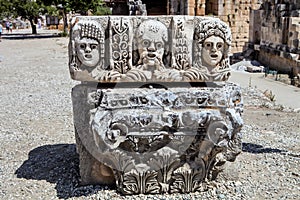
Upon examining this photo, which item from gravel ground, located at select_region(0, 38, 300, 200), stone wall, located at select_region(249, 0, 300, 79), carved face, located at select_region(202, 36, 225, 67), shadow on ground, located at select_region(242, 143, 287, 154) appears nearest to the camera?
carved face, located at select_region(202, 36, 225, 67)

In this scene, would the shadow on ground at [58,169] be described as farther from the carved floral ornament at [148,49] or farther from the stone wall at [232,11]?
the stone wall at [232,11]

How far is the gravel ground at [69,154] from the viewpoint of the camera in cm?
414

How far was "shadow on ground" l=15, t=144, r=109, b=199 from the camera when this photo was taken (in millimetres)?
4146

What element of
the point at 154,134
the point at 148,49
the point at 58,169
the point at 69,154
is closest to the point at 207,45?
the point at 148,49

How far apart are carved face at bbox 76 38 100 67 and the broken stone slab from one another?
0.97 feet

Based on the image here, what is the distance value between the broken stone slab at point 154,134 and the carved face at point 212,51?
277mm

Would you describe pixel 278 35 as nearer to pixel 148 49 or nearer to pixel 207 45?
pixel 207 45

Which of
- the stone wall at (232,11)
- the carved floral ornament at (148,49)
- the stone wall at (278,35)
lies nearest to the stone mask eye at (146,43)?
the carved floral ornament at (148,49)

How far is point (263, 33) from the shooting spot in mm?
15195

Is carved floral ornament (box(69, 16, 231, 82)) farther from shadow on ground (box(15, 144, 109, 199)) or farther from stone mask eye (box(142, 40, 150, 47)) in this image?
shadow on ground (box(15, 144, 109, 199))

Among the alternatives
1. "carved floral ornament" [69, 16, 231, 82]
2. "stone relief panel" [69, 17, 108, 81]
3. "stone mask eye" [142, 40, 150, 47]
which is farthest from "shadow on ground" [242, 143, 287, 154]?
"stone relief panel" [69, 17, 108, 81]

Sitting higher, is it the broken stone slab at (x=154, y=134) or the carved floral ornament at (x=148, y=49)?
the carved floral ornament at (x=148, y=49)

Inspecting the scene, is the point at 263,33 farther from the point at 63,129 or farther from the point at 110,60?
the point at 110,60

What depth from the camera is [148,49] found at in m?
3.99
